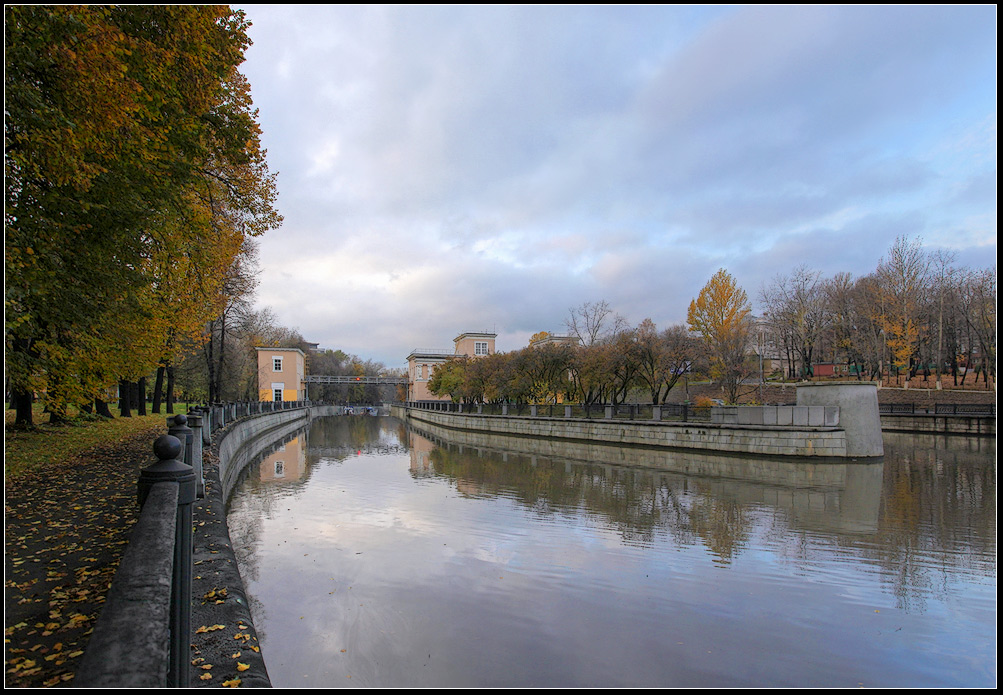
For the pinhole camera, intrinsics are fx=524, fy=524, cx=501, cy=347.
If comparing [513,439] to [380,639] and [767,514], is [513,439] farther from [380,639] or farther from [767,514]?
[380,639]

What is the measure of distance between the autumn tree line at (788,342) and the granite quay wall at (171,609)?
26405mm

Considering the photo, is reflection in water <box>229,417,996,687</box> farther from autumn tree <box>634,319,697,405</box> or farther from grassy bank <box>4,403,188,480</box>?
autumn tree <box>634,319,697,405</box>

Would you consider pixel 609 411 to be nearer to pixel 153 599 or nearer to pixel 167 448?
pixel 167 448

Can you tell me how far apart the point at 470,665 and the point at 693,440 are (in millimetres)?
19041

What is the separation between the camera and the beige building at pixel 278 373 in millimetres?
66312

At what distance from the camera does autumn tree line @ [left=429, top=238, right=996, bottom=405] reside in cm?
3269

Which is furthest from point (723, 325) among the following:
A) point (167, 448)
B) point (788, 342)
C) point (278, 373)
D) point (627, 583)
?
point (278, 373)

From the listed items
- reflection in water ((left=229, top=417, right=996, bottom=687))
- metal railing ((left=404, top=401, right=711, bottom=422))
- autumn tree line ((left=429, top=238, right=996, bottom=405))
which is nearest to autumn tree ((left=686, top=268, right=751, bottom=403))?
autumn tree line ((left=429, top=238, right=996, bottom=405))

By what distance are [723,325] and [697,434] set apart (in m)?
21.6

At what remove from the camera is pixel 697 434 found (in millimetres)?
22047

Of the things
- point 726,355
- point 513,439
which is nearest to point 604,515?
point 513,439

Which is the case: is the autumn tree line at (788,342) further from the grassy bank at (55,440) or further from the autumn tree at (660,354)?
the grassy bank at (55,440)

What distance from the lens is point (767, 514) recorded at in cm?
1112

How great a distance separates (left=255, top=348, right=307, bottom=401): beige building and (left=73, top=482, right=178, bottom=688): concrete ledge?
68.9m
